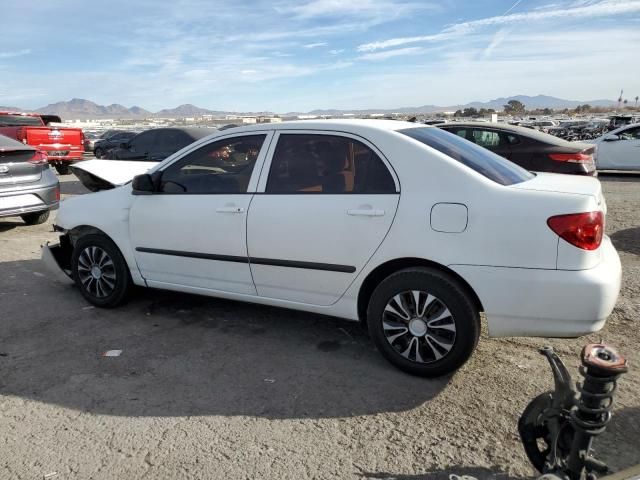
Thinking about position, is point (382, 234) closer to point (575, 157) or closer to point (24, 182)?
point (24, 182)

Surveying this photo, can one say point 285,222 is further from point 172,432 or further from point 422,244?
point 172,432

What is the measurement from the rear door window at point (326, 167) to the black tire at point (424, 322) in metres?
0.64

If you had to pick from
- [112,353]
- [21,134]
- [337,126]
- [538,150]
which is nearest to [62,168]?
[21,134]


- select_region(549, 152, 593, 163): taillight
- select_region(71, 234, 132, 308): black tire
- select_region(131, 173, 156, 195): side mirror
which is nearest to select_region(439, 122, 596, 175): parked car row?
select_region(549, 152, 593, 163): taillight

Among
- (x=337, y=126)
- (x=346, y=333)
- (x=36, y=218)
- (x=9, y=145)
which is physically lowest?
(x=346, y=333)

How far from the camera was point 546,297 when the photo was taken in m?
3.01

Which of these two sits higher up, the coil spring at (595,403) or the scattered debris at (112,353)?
the coil spring at (595,403)

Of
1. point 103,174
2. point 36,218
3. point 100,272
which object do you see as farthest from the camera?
point 36,218

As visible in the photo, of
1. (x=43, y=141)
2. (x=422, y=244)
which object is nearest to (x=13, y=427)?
(x=422, y=244)

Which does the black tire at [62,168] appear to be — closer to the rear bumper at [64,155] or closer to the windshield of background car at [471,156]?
the rear bumper at [64,155]

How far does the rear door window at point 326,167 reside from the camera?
3.52 meters

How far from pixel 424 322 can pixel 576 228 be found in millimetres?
1046

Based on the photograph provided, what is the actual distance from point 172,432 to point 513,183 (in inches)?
101

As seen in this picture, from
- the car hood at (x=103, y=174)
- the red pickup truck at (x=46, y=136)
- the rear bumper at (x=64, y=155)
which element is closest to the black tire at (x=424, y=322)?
the car hood at (x=103, y=174)
